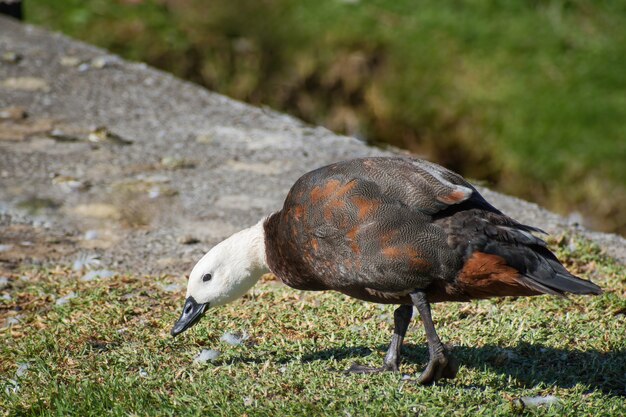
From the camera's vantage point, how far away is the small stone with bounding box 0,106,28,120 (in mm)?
7449

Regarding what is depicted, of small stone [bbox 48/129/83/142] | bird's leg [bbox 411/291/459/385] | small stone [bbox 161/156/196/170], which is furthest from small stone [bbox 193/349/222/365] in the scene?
small stone [bbox 48/129/83/142]

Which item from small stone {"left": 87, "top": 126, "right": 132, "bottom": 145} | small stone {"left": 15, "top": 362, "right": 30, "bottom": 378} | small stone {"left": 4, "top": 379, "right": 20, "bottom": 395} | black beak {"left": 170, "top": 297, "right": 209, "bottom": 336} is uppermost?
black beak {"left": 170, "top": 297, "right": 209, "bottom": 336}

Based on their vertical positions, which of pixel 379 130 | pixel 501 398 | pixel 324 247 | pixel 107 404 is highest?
pixel 324 247

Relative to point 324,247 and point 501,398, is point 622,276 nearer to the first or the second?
point 501,398

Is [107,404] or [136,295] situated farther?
[136,295]

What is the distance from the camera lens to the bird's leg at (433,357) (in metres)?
3.76

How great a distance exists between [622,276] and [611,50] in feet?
14.4

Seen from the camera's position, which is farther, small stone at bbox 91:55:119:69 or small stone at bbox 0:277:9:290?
small stone at bbox 91:55:119:69

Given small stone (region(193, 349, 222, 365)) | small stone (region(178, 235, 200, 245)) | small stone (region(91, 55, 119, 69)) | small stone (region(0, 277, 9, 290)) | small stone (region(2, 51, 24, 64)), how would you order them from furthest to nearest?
small stone (region(91, 55, 119, 69))
small stone (region(2, 51, 24, 64))
small stone (region(178, 235, 200, 245))
small stone (region(0, 277, 9, 290))
small stone (region(193, 349, 222, 365))

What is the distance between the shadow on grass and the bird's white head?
0.34 m

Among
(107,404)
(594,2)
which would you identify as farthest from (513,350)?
(594,2)

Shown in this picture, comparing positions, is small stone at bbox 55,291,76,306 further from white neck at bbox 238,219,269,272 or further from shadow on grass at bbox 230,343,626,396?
shadow on grass at bbox 230,343,626,396

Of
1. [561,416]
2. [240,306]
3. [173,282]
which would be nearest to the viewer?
[561,416]

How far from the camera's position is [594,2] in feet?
31.9
